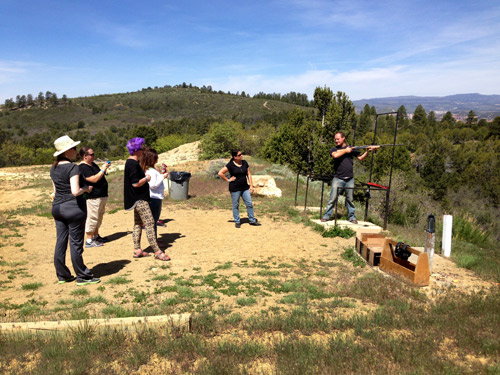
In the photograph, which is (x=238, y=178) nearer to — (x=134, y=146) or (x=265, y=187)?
(x=134, y=146)

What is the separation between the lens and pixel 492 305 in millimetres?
4395

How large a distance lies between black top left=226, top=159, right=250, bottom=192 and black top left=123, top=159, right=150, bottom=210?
9.58 feet

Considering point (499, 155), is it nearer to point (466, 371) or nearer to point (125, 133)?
point (466, 371)

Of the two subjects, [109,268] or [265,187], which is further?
[265,187]

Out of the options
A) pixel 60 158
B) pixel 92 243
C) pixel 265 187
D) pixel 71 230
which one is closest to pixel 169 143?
pixel 265 187

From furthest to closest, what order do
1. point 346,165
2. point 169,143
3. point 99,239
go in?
point 169,143 → point 346,165 → point 99,239

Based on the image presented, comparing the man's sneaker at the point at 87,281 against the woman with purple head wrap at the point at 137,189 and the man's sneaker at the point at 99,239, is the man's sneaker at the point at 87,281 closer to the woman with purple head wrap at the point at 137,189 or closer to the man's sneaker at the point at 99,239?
the woman with purple head wrap at the point at 137,189

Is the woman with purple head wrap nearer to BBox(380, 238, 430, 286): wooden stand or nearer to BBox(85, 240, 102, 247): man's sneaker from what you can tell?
BBox(85, 240, 102, 247): man's sneaker

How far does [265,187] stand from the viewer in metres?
14.0

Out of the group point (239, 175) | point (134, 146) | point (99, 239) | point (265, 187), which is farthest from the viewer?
point (265, 187)

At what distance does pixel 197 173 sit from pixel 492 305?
14822 mm

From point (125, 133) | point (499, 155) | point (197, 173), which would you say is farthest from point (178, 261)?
point (125, 133)

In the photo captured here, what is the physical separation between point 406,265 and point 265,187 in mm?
8238

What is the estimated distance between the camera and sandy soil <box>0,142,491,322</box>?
5383 millimetres
